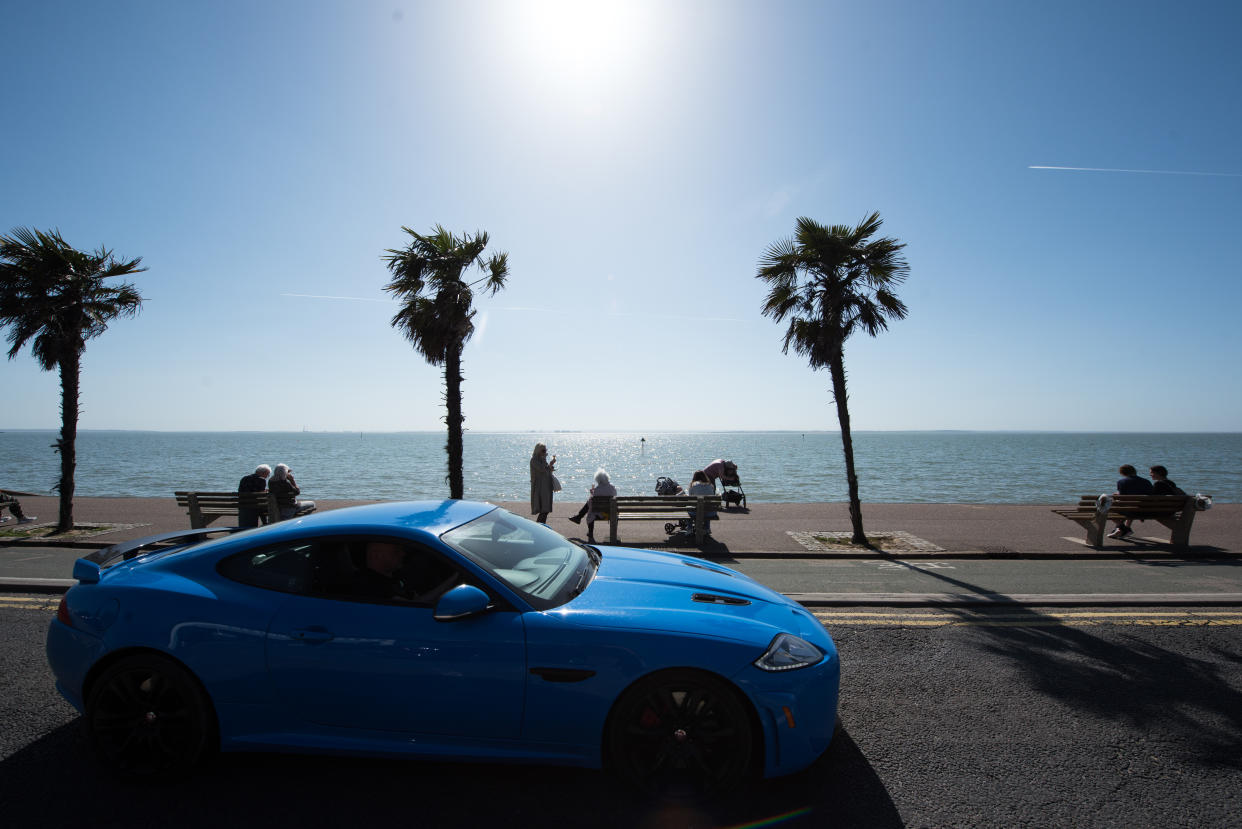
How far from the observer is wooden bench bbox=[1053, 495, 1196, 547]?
1016 centimetres

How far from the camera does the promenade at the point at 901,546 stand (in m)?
7.11

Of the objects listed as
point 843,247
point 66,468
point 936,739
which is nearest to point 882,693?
point 936,739

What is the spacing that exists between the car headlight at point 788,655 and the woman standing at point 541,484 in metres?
8.63

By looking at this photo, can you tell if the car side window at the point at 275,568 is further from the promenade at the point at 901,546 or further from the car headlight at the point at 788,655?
the promenade at the point at 901,546

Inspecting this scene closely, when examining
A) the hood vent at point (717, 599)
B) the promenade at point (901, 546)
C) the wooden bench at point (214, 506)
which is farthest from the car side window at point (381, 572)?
the wooden bench at point (214, 506)

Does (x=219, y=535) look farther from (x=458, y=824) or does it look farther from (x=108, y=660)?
(x=458, y=824)

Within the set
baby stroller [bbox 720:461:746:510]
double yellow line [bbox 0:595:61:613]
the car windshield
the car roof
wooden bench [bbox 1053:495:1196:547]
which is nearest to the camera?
the car windshield

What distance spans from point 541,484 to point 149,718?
8.61 meters

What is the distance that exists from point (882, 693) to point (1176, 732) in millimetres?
1573

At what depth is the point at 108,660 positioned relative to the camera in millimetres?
3141

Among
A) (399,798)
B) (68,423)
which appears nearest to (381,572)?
(399,798)

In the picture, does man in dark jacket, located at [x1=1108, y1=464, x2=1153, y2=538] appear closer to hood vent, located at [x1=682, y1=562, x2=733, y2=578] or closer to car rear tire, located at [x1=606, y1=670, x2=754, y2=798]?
hood vent, located at [x1=682, y1=562, x2=733, y2=578]

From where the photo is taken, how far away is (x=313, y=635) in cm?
300

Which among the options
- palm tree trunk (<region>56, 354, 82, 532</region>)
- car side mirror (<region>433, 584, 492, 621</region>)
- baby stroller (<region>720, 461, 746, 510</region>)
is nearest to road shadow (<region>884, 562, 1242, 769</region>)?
car side mirror (<region>433, 584, 492, 621</region>)
